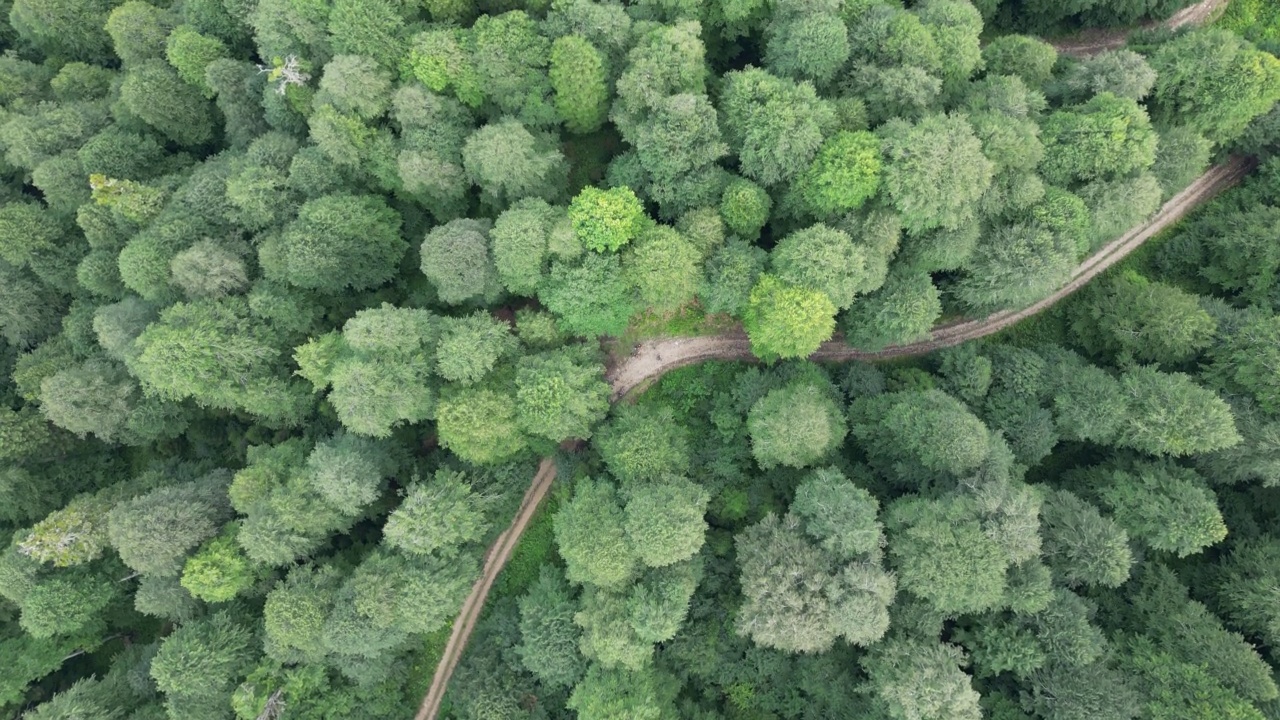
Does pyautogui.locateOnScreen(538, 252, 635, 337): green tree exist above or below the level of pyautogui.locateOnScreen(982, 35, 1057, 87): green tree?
below

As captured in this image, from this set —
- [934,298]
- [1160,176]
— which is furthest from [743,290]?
A: [1160,176]

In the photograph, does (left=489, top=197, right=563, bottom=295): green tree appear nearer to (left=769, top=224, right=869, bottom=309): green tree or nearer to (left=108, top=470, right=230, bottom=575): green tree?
(left=769, top=224, right=869, bottom=309): green tree

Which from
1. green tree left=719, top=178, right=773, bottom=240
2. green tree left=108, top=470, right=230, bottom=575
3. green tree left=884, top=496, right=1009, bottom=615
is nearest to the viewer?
green tree left=884, top=496, right=1009, bottom=615

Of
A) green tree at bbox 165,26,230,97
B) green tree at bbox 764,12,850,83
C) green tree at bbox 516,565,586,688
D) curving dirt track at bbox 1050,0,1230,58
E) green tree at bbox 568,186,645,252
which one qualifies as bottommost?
green tree at bbox 516,565,586,688

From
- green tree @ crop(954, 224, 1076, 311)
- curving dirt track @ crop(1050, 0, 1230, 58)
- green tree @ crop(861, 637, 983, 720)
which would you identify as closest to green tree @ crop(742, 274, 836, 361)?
green tree @ crop(954, 224, 1076, 311)

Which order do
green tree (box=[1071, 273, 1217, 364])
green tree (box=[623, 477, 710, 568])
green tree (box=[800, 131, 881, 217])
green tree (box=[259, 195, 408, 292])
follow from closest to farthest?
Result: green tree (box=[623, 477, 710, 568])
green tree (box=[800, 131, 881, 217])
green tree (box=[259, 195, 408, 292])
green tree (box=[1071, 273, 1217, 364])

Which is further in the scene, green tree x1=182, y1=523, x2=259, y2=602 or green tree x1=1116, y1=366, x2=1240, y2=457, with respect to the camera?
green tree x1=182, y1=523, x2=259, y2=602

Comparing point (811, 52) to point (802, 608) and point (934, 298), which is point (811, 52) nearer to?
point (934, 298)

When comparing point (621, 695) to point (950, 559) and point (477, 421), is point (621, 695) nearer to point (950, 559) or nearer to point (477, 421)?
point (477, 421)
